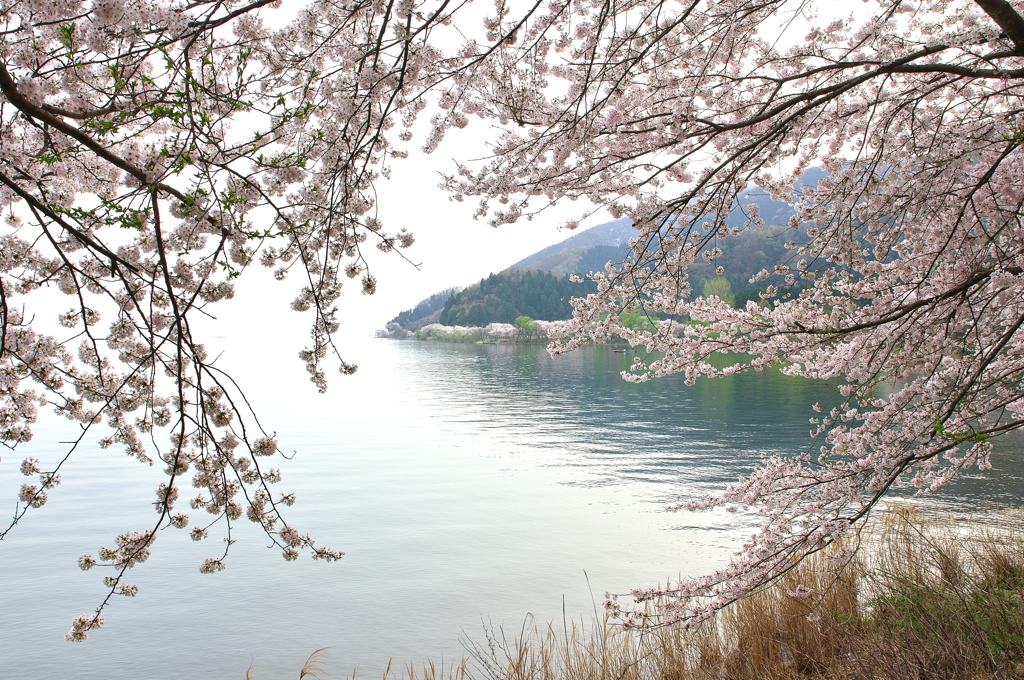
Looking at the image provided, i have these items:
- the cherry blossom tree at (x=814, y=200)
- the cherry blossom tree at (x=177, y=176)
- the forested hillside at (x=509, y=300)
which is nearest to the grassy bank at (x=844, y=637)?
Result: the cherry blossom tree at (x=814, y=200)

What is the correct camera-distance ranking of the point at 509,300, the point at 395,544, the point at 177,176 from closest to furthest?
1. the point at 177,176
2. the point at 395,544
3. the point at 509,300

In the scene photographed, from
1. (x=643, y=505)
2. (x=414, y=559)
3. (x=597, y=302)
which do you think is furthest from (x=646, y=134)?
(x=643, y=505)

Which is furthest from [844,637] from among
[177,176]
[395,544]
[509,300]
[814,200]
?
[509,300]

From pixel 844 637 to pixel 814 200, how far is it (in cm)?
391

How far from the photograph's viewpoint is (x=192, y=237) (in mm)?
3246

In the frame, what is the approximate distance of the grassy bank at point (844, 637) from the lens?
425cm

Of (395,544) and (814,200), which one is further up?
(814,200)

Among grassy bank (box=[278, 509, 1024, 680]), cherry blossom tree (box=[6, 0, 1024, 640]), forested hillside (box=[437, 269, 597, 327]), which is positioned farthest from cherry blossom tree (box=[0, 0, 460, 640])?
forested hillside (box=[437, 269, 597, 327])

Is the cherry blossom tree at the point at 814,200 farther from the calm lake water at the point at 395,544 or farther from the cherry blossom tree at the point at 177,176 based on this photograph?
the calm lake water at the point at 395,544

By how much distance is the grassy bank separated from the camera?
167 inches

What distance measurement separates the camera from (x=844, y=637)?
559cm

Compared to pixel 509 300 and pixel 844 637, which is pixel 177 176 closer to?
pixel 844 637

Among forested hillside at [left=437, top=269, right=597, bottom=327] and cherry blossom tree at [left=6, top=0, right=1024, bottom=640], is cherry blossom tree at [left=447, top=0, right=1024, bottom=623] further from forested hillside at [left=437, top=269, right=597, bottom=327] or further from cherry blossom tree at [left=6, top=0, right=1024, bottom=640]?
forested hillside at [left=437, top=269, right=597, bottom=327]

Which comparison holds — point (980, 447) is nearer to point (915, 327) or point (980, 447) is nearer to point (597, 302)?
point (915, 327)
